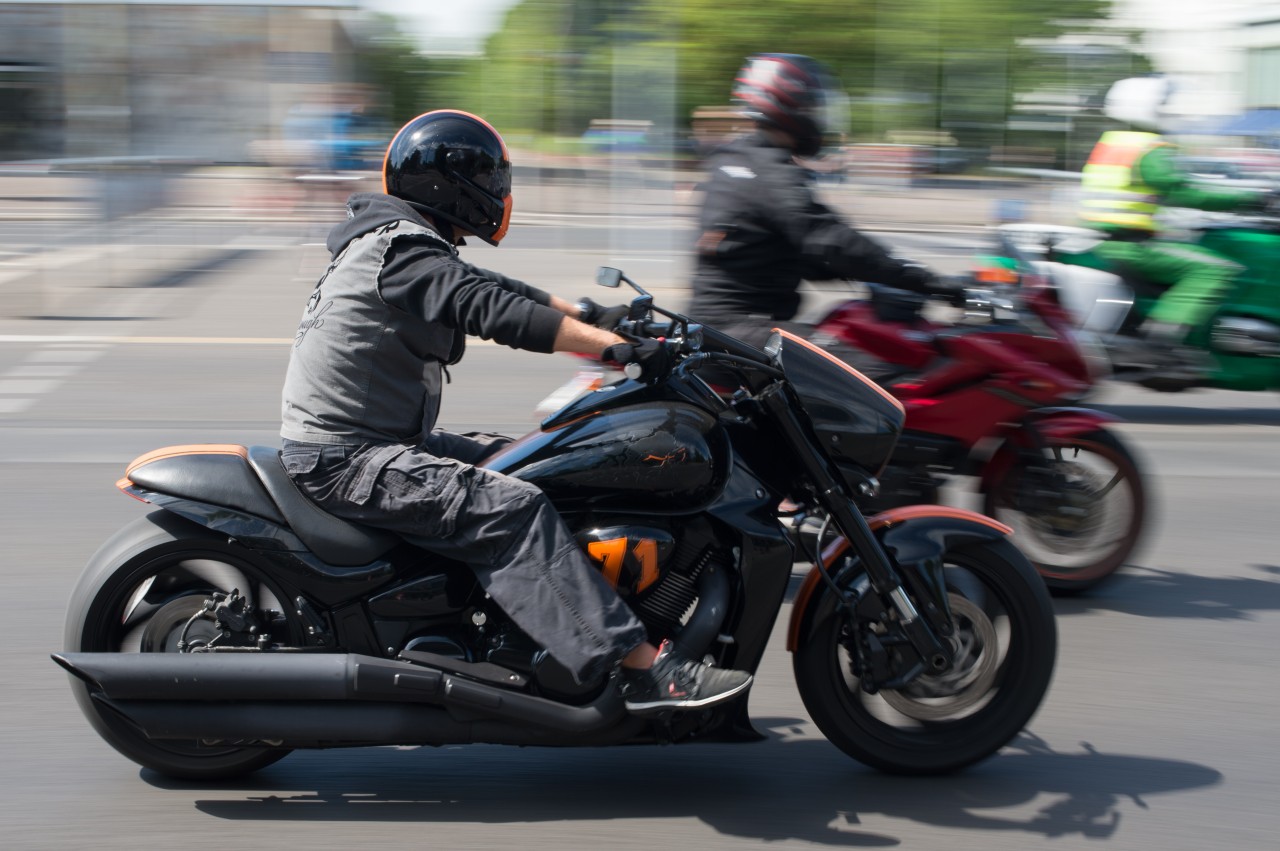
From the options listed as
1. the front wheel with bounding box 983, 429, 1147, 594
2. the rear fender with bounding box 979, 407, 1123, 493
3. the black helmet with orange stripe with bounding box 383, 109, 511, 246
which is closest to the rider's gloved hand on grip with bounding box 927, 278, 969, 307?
the rear fender with bounding box 979, 407, 1123, 493

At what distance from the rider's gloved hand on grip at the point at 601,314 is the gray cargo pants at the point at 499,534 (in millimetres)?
487

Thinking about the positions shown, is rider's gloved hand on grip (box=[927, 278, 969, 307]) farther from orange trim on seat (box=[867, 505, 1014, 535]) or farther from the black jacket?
orange trim on seat (box=[867, 505, 1014, 535])

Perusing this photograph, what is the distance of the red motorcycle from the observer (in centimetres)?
525

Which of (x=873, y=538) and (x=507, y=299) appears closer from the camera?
(x=507, y=299)

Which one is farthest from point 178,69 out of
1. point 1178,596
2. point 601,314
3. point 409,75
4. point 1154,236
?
point 409,75

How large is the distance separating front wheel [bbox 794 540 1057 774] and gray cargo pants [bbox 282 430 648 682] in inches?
22.9

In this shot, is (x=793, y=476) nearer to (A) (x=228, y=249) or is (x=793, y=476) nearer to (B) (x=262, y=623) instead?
(B) (x=262, y=623)

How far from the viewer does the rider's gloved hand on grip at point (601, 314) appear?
3.63m

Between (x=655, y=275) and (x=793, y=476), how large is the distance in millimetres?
11619

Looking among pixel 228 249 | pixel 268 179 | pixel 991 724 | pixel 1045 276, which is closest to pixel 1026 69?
pixel 268 179

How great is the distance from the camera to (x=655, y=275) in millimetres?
15180

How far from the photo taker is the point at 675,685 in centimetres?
342

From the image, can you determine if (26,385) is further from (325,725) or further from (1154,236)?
(1154,236)

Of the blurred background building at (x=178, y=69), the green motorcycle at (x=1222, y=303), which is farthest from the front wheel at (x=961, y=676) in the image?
the blurred background building at (x=178, y=69)
